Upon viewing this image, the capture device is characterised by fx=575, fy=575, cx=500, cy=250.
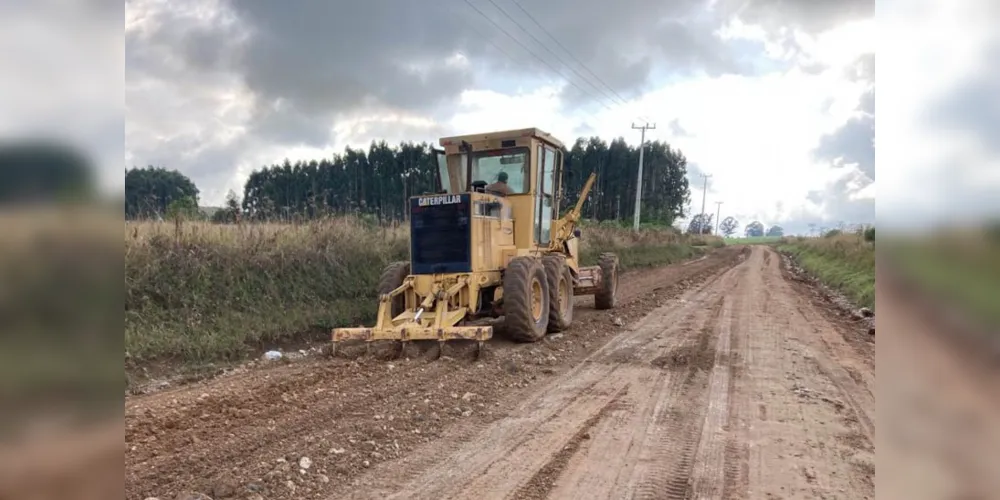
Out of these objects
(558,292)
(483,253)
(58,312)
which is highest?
(58,312)

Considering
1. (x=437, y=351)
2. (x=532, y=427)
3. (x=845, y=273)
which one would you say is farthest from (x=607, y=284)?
(x=845, y=273)

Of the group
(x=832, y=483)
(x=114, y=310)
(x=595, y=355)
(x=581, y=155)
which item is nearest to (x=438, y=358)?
(x=595, y=355)

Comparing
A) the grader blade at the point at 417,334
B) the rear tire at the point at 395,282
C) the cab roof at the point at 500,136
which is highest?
the cab roof at the point at 500,136

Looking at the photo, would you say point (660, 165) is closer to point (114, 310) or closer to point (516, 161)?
point (516, 161)

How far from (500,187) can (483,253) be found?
55.7 inches

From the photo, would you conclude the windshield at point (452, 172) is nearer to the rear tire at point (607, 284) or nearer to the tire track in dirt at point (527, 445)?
the tire track in dirt at point (527, 445)

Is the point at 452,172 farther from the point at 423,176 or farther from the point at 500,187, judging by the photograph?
the point at 423,176

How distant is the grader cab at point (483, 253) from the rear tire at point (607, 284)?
5.22ft

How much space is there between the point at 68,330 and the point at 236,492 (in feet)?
9.08

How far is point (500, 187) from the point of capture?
28.8ft

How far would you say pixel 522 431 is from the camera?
443cm

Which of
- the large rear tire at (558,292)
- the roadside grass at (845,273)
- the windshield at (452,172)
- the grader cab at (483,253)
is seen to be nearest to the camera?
the grader cab at (483,253)

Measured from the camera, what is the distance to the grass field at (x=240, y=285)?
7.22m

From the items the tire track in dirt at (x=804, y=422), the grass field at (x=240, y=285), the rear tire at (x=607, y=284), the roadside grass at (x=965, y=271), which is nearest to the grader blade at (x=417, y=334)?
the grass field at (x=240, y=285)
